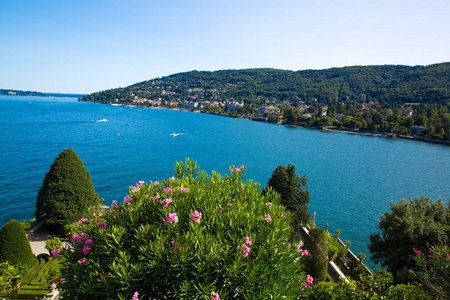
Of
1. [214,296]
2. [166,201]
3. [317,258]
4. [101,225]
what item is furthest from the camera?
[317,258]

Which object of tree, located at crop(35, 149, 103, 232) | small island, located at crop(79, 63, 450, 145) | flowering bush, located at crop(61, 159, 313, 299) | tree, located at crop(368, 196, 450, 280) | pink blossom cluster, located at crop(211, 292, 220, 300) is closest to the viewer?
pink blossom cluster, located at crop(211, 292, 220, 300)

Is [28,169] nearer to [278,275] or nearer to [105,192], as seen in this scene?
[105,192]

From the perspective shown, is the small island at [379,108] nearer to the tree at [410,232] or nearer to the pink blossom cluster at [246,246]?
the tree at [410,232]

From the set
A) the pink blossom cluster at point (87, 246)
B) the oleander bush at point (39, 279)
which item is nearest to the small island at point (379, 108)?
the pink blossom cluster at point (87, 246)

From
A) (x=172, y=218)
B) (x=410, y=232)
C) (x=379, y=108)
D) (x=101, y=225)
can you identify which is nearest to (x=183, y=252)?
(x=172, y=218)

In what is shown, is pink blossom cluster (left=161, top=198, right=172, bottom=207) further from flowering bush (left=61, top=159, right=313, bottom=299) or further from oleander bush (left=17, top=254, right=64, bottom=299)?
oleander bush (left=17, top=254, right=64, bottom=299)

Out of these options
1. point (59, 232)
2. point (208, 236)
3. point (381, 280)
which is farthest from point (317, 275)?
point (59, 232)

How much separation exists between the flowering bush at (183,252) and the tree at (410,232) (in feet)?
30.4

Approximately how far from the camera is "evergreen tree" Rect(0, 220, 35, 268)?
8.85 m

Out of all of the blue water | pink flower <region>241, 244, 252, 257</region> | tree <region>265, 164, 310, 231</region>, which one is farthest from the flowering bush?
the blue water

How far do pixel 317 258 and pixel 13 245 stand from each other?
40.8 feet

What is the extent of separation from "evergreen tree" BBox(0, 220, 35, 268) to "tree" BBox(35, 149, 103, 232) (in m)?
3.77

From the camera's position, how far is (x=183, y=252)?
12.6ft

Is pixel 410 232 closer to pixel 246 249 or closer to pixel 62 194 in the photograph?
pixel 246 249
